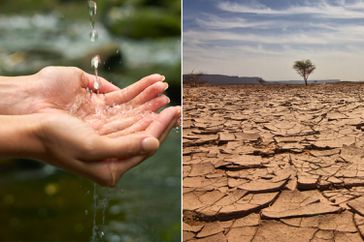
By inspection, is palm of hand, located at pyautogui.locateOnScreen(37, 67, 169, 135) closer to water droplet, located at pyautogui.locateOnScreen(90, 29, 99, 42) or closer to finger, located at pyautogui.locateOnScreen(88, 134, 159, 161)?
finger, located at pyautogui.locateOnScreen(88, 134, 159, 161)

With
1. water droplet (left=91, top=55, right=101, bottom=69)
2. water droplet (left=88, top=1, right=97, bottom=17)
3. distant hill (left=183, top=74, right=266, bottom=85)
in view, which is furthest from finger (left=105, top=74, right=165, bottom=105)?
water droplet (left=88, top=1, right=97, bottom=17)

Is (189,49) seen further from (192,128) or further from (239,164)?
(239,164)

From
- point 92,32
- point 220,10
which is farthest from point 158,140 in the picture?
point 92,32

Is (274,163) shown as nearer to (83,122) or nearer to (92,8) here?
(83,122)

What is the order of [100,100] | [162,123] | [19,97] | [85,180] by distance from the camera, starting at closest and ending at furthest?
[162,123], [19,97], [100,100], [85,180]

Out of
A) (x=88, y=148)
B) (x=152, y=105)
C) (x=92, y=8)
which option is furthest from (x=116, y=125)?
(x=92, y=8)
